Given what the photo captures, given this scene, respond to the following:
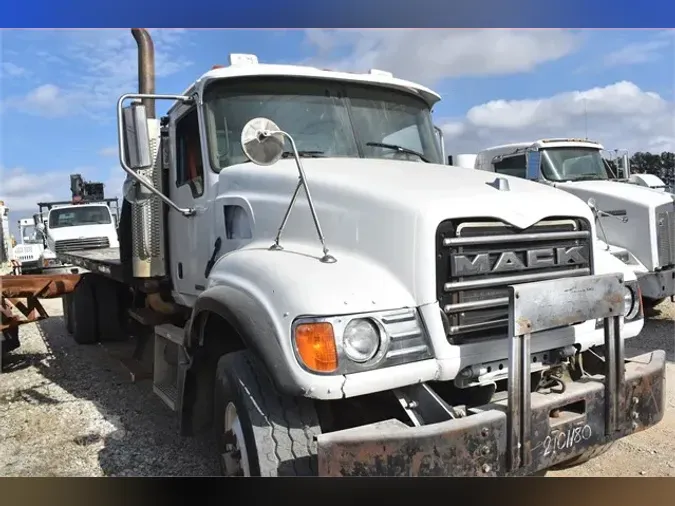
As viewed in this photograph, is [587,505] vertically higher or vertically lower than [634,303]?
lower

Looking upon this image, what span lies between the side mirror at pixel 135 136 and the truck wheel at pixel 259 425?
1.34 m

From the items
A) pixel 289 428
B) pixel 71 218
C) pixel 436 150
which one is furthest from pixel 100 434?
pixel 71 218

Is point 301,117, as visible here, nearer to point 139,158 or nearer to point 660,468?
point 139,158

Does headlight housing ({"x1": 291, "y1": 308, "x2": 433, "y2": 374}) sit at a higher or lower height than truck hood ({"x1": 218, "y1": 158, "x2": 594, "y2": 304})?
lower

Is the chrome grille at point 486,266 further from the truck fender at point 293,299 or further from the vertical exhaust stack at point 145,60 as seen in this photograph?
the vertical exhaust stack at point 145,60

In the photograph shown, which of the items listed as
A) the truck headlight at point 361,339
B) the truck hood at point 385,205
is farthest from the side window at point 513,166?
the truck headlight at point 361,339

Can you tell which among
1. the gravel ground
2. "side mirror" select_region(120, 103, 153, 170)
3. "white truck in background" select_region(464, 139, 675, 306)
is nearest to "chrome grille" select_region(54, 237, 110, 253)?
the gravel ground

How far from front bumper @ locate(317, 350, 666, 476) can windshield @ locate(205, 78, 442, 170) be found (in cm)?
195

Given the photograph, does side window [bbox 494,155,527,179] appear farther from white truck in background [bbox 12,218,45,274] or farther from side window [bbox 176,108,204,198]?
white truck in background [bbox 12,218,45,274]

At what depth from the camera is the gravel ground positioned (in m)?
3.94

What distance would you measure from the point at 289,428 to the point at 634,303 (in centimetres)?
216

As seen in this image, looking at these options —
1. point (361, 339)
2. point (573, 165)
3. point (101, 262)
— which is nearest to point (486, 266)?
point (361, 339)

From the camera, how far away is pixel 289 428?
2615 mm

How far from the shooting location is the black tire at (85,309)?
753cm
